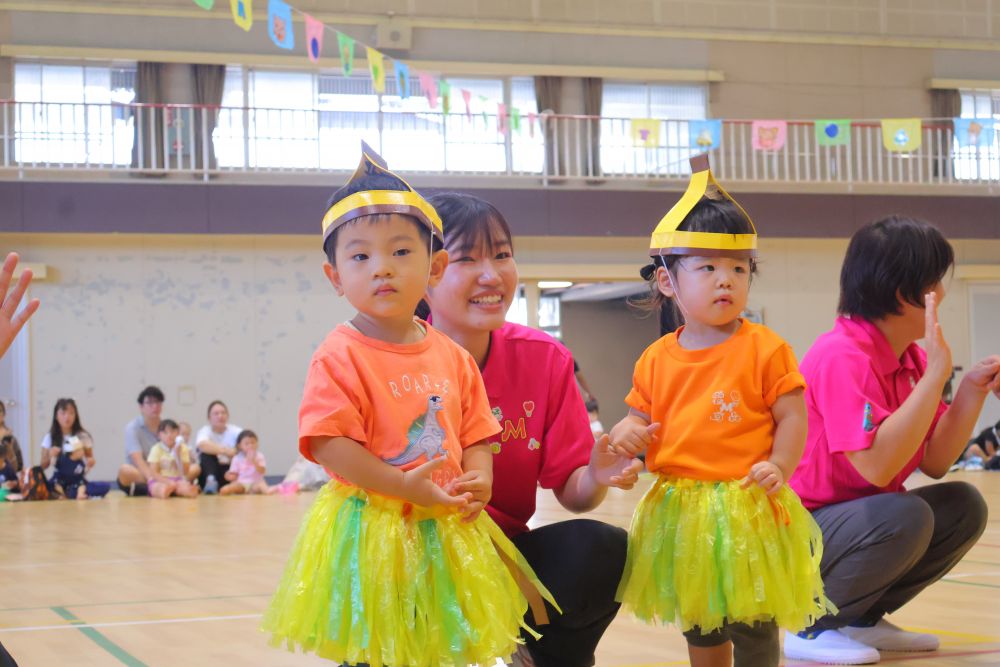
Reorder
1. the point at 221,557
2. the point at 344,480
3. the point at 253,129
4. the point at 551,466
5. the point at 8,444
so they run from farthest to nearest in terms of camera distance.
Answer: the point at 253,129 → the point at 8,444 → the point at 221,557 → the point at 551,466 → the point at 344,480

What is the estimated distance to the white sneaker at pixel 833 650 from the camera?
263 cm

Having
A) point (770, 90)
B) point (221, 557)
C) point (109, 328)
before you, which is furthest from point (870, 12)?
point (221, 557)

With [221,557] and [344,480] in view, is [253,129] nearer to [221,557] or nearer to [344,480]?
[221,557]

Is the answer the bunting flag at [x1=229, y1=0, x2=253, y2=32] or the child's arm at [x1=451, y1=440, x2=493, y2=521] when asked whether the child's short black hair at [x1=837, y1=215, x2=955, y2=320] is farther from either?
the bunting flag at [x1=229, y1=0, x2=253, y2=32]

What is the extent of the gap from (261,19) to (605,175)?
13.7 feet

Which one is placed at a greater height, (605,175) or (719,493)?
(605,175)

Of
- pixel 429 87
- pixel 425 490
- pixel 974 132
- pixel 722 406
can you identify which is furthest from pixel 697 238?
pixel 974 132

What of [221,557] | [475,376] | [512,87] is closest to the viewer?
[475,376]

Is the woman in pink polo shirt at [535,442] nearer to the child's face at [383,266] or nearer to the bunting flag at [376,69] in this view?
the child's face at [383,266]

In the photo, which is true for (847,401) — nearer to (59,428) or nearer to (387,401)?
(387,401)

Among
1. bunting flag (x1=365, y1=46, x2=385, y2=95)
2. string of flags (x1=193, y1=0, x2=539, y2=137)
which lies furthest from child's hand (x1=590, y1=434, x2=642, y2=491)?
bunting flag (x1=365, y1=46, x2=385, y2=95)

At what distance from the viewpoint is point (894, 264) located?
9.01 feet

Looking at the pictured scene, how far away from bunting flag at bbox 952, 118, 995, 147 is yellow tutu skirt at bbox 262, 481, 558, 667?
42.4 ft

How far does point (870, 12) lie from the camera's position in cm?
1473
